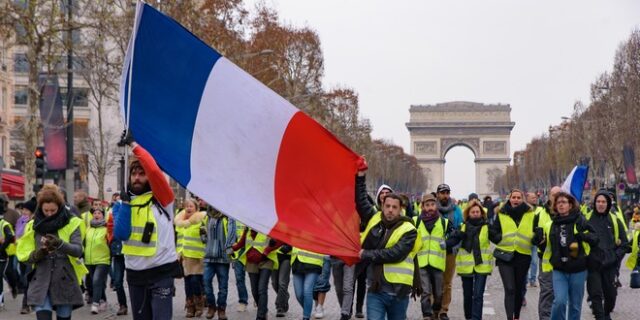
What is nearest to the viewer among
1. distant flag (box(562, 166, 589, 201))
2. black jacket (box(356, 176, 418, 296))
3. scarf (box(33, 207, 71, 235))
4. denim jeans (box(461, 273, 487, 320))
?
black jacket (box(356, 176, 418, 296))

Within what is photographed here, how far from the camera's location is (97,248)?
15688 millimetres

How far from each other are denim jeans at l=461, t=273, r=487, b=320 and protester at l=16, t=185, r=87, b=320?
542 centimetres

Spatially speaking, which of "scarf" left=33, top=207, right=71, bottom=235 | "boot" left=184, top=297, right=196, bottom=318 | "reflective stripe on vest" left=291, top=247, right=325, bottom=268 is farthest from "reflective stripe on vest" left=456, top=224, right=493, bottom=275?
"scarf" left=33, top=207, right=71, bottom=235

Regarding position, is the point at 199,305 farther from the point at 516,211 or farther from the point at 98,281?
the point at 516,211

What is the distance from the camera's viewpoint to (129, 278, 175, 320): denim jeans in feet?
29.0

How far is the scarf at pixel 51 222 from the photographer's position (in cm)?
959

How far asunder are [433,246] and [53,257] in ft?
18.1

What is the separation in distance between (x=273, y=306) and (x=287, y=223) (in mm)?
8911

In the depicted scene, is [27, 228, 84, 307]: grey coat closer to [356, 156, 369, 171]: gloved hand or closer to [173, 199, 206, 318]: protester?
[356, 156, 369, 171]: gloved hand

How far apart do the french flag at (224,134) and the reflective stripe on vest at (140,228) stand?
2.32ft

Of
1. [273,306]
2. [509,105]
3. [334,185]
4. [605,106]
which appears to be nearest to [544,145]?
[509,105]

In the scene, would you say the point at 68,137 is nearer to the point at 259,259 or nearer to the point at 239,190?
the point at 259,259

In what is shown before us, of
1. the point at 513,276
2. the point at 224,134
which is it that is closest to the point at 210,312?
the point at 513,276

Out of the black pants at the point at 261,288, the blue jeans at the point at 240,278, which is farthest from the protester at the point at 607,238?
the blue jeans at the point at 240,278
